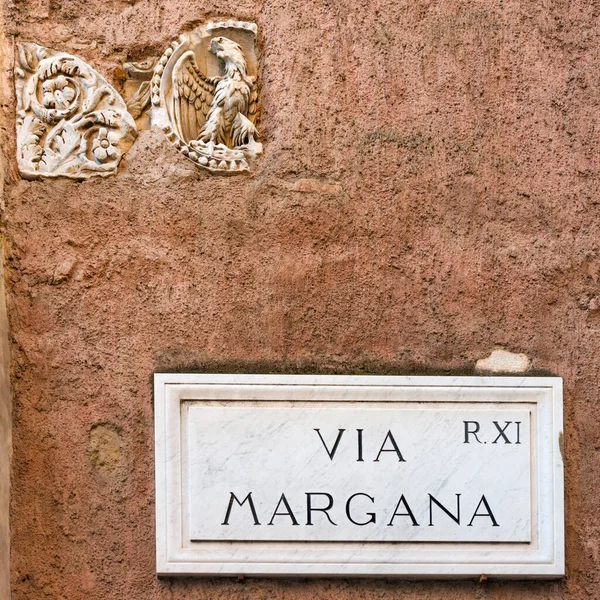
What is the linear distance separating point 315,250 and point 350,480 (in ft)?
2.18

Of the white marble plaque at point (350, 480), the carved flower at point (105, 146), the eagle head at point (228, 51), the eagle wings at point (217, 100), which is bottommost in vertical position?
the white marble plaque at point (350, 480)

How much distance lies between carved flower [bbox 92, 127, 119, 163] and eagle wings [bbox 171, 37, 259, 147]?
0.19 meters

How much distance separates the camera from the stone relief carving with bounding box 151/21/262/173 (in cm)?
257

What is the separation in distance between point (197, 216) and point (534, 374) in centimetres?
108

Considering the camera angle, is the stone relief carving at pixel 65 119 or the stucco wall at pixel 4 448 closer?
the stucco wall at pixel 4 448

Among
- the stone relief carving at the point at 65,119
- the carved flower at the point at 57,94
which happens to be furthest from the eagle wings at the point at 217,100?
the carved flower at the point at 57,94

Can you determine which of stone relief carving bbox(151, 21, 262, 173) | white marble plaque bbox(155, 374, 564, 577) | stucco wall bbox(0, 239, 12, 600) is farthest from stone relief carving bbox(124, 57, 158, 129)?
white marble plaque bbox(155, 374, 564, 577)

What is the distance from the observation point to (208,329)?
2.52 meters

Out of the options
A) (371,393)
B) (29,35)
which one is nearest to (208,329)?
(371,393)

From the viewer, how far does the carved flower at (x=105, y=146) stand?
8.38 ft

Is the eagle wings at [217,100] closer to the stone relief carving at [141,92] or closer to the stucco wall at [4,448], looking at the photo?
the stone relief carving at [141,92]

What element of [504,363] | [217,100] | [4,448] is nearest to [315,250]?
[217,100]

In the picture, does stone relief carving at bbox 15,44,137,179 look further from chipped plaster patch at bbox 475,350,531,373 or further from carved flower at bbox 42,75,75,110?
chipped plaster patch at bbox 475,350,531,373

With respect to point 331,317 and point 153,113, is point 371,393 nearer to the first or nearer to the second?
point 331,317
